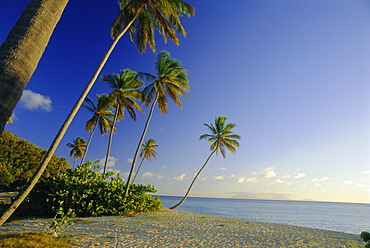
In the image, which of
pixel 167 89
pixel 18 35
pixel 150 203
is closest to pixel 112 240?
pixel 18 35

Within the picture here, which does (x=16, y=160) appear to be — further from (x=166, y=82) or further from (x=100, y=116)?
(x=166, y=82)

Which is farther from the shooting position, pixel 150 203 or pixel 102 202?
pixel 150 203

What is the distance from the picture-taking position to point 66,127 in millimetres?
5773

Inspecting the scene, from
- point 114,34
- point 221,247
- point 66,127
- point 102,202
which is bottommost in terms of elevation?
point 221,247

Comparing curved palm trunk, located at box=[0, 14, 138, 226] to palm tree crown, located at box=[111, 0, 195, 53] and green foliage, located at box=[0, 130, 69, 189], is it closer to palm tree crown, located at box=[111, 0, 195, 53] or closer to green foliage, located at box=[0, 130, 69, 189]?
palm tree crown, located at box=[111, 0, 195, 53]

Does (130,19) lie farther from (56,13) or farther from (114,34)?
(56,13)

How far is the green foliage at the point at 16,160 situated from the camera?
26.7 metres

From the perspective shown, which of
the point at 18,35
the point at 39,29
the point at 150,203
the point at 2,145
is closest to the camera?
the point at 18,35

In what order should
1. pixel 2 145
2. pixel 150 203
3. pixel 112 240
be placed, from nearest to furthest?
pixel 112 240, pixel 150 203, pixel 2 145

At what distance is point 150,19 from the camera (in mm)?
9883

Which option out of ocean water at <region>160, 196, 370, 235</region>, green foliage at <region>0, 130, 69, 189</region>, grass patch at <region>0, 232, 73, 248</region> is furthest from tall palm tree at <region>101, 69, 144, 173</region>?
ocean water at <region>160, 196, 370, 235</region>

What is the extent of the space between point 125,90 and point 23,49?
14.1m

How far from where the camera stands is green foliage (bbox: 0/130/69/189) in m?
26.7

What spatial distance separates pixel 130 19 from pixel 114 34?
1245 millimetres
